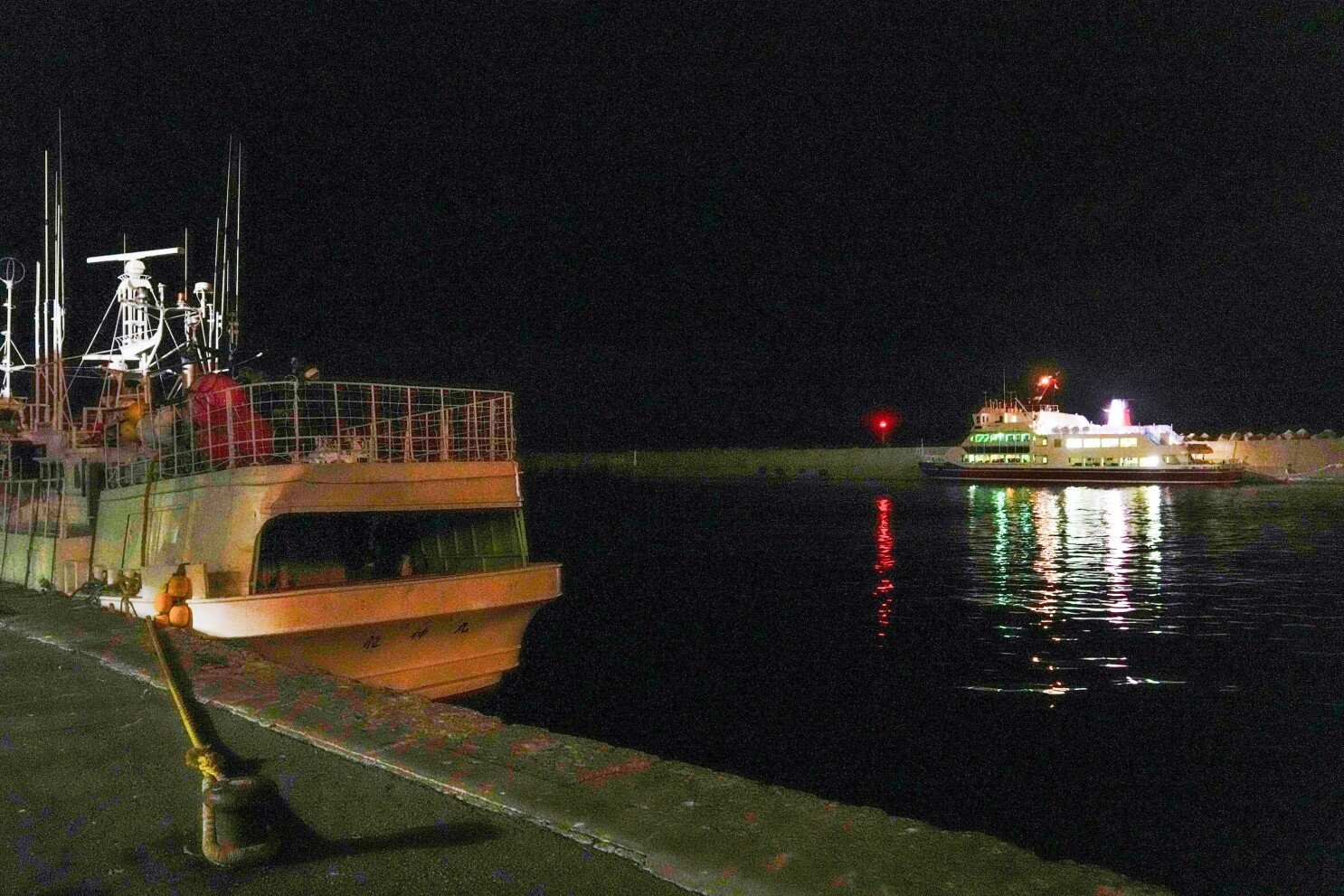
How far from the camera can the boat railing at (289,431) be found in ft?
40.4

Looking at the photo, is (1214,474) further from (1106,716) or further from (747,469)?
(1106,716)

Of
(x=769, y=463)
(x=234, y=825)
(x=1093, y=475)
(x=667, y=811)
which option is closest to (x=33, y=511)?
(x=234, y=825)

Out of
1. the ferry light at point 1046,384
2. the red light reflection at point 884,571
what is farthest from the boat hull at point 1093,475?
the red light reflection at point 884,571

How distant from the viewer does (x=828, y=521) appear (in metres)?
50.9

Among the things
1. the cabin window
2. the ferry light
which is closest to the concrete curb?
the cabin window

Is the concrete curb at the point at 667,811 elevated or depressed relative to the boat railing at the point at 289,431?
depressed

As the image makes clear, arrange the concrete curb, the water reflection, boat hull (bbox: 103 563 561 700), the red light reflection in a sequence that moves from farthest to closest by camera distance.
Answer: the red light reflection < the water reflection < boat hull (bbox: 103 563 561 700) < the concrete curb

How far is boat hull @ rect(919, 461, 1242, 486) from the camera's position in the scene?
3123 inches

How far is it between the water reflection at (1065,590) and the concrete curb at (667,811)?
1039cm

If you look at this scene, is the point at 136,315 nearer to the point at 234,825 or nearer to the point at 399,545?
the point at 399,545

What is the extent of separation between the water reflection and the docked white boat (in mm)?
7757

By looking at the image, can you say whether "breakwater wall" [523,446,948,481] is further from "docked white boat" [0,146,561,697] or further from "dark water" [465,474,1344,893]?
"docked white boat" [0,146,561,697]

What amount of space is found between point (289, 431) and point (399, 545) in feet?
7.42

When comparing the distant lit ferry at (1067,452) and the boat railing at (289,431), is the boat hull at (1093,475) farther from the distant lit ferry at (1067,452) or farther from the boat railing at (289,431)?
the boat railing at (289,431)
